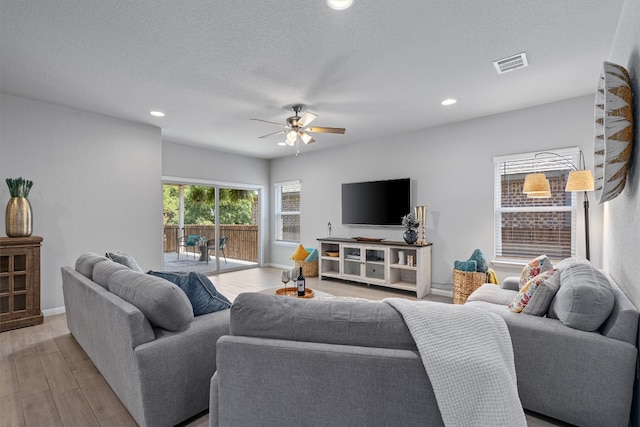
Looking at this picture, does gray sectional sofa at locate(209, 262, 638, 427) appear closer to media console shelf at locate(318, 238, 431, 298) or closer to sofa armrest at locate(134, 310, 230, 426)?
sofa armrest at locate(134, 310, 230, 426)

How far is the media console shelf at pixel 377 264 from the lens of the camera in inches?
181

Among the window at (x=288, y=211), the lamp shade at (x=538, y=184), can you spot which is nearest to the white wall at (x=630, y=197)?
the lamp shade at (x=538, y=184)

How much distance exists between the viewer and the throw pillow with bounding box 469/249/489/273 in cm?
389

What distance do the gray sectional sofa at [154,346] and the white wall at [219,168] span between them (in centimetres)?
405

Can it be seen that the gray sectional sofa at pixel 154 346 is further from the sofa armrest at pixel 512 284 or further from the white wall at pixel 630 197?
the sofa armrest at pixel 512 284

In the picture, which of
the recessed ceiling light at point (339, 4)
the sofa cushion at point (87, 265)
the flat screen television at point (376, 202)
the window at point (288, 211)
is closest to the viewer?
the recessed ceiling light at point (339, 4)

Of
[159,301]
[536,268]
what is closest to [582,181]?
[536,268]

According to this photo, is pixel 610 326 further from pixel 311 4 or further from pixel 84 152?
pixel 84 152

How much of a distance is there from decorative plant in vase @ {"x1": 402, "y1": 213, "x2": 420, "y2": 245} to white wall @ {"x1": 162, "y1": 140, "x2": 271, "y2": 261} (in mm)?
3704

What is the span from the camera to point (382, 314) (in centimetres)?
116

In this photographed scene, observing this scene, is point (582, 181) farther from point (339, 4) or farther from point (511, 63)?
point (339, 4)

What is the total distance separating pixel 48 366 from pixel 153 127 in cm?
340

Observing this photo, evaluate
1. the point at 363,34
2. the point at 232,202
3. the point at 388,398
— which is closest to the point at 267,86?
the point at 363,34

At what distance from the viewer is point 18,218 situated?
10.8ft
